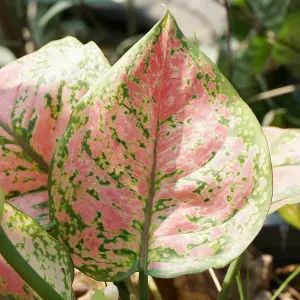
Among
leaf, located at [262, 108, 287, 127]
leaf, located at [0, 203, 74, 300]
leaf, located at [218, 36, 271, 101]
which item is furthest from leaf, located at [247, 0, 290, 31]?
leaf, located at [0, 203, 74, 300]

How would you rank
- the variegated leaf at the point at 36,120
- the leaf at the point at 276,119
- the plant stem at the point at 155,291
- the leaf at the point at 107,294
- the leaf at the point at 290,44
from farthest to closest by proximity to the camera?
the leaf at the point at 290,44, the leaf at the point at 276,119, the plant stem at the point at 155,291, the variegated leaf at the point at 36,120, the leaf at the point at 107,294

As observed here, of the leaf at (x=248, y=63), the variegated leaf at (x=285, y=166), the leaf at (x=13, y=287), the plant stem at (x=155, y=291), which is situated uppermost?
the variegated leaf at (x=285, y=166)

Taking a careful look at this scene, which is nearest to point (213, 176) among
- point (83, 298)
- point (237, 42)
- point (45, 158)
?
point (45, 158)

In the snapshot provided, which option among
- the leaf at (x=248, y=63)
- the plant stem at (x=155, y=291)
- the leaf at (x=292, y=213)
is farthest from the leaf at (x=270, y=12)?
the plant stem at (x=155, y=291)

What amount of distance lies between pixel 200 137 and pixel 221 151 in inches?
0.6

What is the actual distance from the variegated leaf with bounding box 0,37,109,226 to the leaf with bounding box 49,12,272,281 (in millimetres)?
61

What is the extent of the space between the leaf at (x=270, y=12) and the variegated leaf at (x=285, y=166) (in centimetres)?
74

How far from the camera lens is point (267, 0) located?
1.20 m

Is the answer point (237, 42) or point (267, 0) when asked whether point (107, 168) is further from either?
point (237, 42)

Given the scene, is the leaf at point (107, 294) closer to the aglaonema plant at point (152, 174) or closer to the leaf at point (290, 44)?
the aglaonema plant at point (152, 174)

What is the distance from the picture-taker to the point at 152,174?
0.37 metres

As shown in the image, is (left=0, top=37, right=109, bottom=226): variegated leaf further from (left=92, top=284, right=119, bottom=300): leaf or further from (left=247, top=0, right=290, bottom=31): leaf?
(left=247, top=0, right=290, bottom=31): leaf

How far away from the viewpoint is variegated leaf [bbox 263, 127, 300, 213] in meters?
0.39

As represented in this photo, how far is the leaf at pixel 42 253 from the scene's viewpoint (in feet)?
1.07
